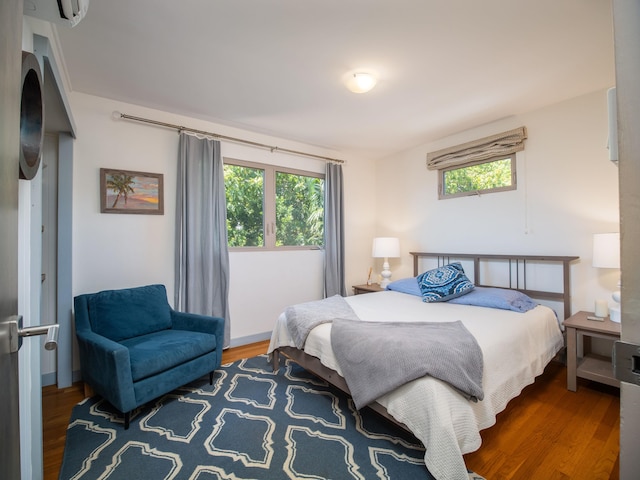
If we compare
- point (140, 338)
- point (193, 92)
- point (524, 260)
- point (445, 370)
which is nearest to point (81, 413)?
point (140, 338)

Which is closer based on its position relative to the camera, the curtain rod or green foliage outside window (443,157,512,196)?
the curtain rod

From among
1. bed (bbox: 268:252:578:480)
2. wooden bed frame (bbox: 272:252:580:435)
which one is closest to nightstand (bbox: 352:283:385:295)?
bed (bbox: 268:252:578:480)

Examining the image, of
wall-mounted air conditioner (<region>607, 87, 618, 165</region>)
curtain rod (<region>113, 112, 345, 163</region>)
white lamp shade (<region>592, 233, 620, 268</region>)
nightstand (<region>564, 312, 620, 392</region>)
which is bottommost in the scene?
nightstand (<region>564, 312, 620, 392</region>)

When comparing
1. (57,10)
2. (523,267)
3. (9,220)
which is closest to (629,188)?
(9,220)

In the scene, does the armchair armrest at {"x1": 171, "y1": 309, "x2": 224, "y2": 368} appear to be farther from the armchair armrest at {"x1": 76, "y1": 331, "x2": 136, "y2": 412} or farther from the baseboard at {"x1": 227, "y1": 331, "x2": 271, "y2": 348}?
the baseboard at {"x1": 227, "y1": 331, "x2": 271, "y2": 348}

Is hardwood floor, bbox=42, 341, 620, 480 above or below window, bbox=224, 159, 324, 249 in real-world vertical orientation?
below

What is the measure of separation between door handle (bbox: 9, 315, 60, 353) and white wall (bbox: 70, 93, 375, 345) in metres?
2.35

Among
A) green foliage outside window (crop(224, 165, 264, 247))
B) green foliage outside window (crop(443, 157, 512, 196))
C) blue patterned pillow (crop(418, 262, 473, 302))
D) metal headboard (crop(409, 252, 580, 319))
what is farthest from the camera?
green foliage outside window (crop(224, 165, 264, 247))

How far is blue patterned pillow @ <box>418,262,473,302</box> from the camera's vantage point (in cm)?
300

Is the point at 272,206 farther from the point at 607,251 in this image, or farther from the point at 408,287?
the point at 607,251

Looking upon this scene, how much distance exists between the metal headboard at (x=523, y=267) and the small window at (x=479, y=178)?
29.5 inches

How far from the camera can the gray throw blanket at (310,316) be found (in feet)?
7.71

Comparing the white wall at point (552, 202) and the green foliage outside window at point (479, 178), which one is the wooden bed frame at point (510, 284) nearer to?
the white wall at point (552, 202)

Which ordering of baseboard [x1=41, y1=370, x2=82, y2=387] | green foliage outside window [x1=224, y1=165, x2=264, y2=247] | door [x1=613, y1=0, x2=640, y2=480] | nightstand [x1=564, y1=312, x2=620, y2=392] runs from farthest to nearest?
green foliage outside window [x1=224, y1=165, x2=264, y2=247], baseboard [x1=41, y1=370, x2=82, y2=387], nightstand [x1=564, y1=312, x2=620, y2=392], door [x1=613, y1=0, x2=640, y2=480]
